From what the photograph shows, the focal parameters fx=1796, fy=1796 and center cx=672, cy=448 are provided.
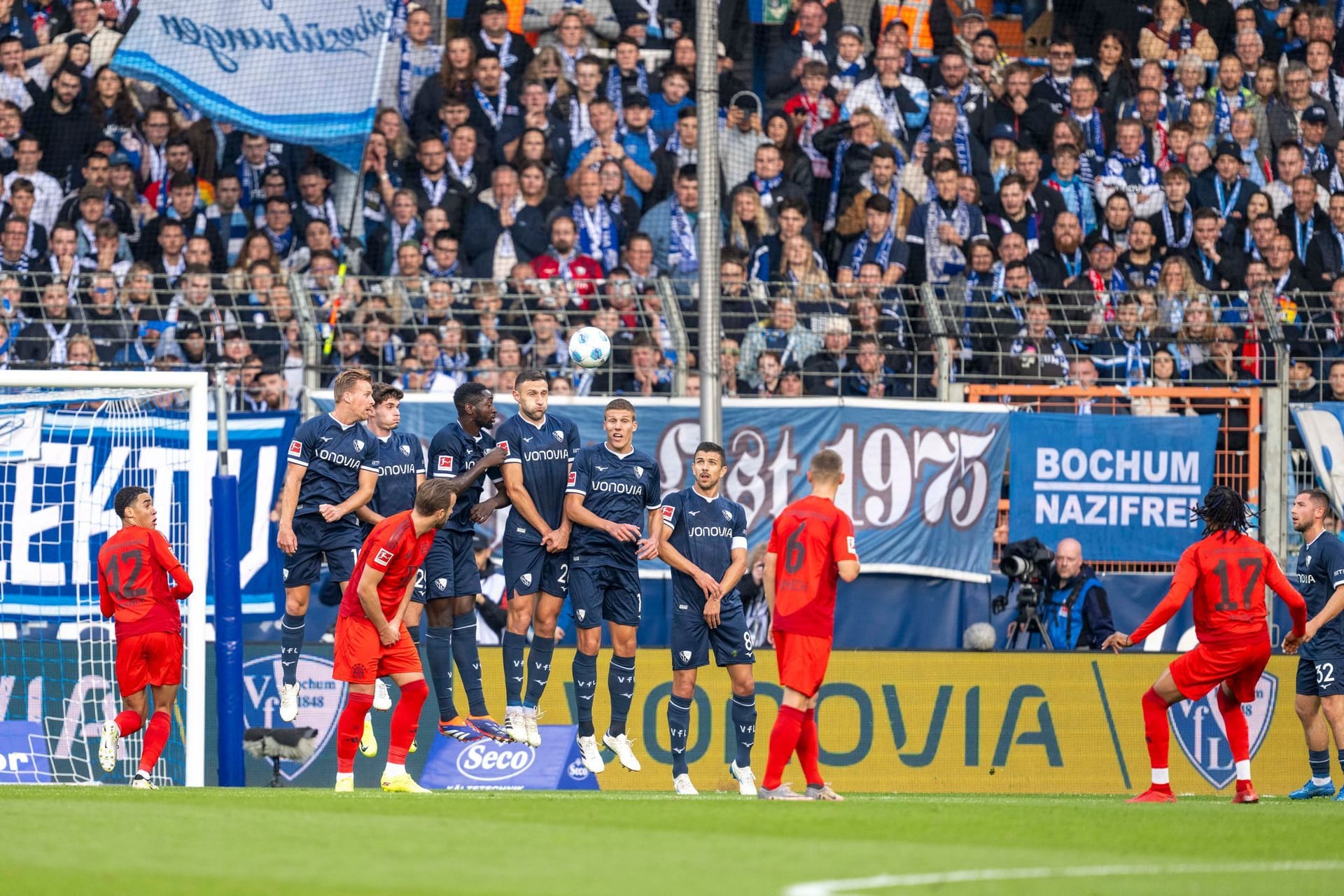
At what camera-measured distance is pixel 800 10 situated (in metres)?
18.8

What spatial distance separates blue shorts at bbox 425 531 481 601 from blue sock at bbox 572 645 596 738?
0.63m

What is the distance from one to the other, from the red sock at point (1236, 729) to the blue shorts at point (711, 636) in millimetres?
3121

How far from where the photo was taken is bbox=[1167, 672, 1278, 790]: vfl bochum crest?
1455 centimetres

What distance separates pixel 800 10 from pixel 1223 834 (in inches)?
475

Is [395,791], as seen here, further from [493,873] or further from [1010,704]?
[1010,704]

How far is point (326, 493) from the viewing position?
1249 centimetres

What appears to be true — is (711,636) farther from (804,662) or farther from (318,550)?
(318,550)

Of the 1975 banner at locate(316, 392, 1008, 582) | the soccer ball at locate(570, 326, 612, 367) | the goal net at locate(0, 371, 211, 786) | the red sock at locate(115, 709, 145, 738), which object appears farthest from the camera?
the 1975 banner at locate(316, 392, 1008, 582)

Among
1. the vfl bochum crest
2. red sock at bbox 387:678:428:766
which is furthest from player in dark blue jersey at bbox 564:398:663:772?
the vfl bochum crest

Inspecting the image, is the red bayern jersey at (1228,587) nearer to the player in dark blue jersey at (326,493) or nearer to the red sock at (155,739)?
the player in dark blue jersey at (326,493)

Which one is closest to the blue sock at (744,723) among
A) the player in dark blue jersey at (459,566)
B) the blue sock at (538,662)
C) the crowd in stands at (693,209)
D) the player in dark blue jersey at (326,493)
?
the blue sock at (538,662)

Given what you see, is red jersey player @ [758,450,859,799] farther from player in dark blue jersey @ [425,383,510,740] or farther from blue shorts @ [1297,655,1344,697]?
blue shorts @ [1297,655,1344,697]

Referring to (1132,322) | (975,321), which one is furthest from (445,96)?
(1132,322)

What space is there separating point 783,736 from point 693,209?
26.0 ft
